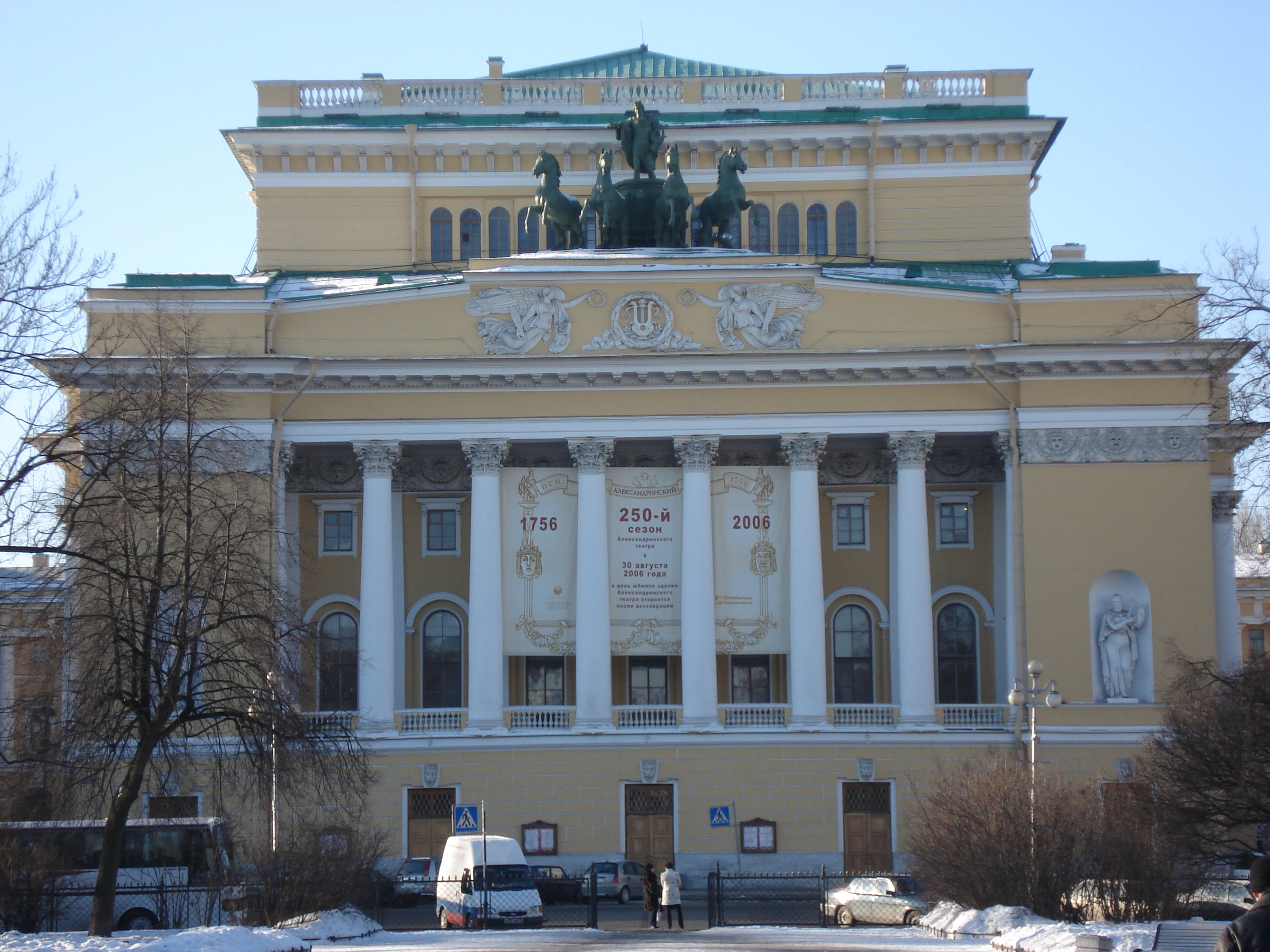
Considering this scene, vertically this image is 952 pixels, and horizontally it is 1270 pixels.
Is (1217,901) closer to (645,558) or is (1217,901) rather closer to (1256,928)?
(1256,928)

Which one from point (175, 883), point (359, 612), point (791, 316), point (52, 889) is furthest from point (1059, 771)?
point (52, 889)

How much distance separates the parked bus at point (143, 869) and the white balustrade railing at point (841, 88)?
27.9m

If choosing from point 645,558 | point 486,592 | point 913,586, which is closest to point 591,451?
point 645,558

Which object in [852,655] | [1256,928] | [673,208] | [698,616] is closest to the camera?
[1256,928]

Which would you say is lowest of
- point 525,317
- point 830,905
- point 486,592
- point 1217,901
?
point 830,905

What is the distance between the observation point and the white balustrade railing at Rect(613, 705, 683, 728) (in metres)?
38.9

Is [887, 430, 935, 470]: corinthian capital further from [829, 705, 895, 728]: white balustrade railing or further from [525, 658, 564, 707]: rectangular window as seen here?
[525, 658, 564, 707]: rectangular window

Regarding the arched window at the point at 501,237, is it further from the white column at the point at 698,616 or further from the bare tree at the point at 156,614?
the bare tree at the point at 156,614

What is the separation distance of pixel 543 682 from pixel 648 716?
3232 mm

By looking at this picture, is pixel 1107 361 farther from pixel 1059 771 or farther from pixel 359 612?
pixel 359 612

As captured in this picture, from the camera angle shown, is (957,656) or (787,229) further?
(787,229)

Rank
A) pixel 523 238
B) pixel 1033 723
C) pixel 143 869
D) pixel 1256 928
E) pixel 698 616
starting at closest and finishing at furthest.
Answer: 1. pixel 1256 928
2. pixel 143 869
3. pixel 1033 723
4. pixel 698 616
5. pixel 523 238

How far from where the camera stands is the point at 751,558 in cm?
3947

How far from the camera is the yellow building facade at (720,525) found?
38.3m
